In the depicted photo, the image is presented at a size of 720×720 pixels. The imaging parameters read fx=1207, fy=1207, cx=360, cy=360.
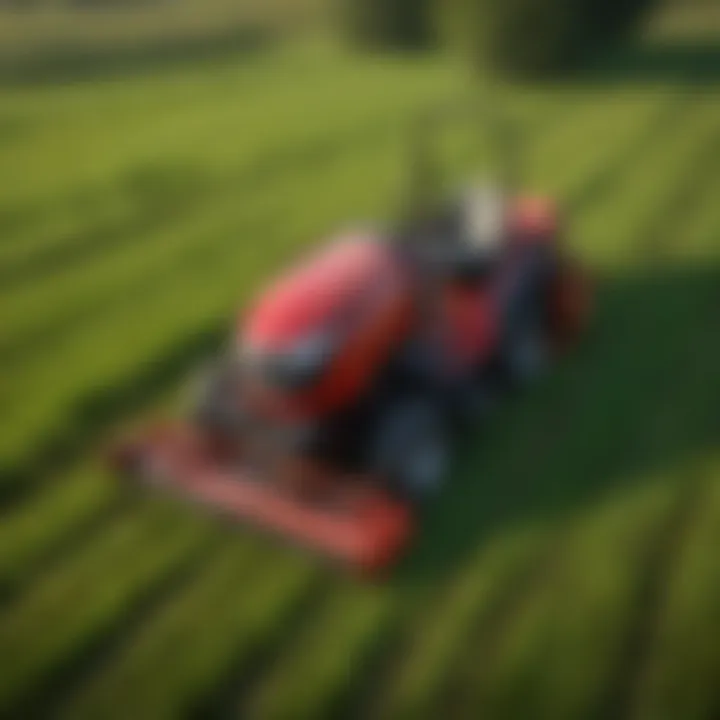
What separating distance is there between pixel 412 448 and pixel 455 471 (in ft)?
0.29

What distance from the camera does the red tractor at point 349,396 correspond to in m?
1.91

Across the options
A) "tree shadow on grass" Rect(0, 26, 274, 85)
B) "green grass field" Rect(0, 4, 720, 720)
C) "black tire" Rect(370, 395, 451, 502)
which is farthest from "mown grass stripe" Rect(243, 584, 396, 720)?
"tree shadow on grass" Rect(0, 26, 274, 85)

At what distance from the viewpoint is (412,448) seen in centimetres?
198

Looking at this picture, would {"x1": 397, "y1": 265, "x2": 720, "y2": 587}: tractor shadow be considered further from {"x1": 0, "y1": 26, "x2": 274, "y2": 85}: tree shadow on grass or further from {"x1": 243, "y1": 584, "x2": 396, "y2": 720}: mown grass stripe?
{"x1": 0, "y1": 26, "x2": 274, "y2": 85}: tree shadow on grass

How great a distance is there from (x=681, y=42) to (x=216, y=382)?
48.7 inches

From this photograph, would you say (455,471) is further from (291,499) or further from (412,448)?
(291,499)

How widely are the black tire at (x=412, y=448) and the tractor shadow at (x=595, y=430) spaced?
0.13 ft

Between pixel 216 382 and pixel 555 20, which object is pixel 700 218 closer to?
pixel 555 20

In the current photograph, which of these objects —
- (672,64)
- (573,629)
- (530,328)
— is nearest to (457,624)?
(573,629)

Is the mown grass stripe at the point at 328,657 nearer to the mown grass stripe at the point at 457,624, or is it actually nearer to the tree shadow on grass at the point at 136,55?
the mown grass stripe at the point at 457,624

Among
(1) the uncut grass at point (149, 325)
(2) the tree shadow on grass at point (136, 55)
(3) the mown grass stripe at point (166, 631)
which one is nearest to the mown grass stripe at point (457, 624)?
(3) the mown grass stripe at point (166, 631)

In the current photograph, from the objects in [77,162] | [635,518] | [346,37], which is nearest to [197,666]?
[635,518]

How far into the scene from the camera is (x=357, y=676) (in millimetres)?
1655

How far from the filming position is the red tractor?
6.26ft
